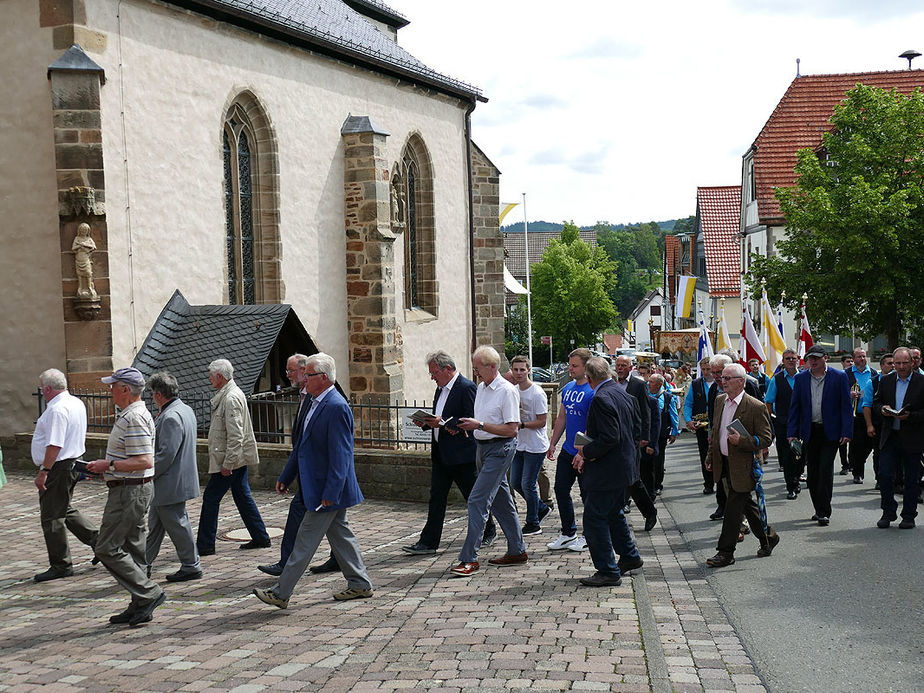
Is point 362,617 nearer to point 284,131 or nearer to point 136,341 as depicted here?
point 136,341

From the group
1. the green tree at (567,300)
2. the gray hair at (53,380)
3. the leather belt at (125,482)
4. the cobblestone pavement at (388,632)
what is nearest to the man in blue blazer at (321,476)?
the cobblestone pavement at (388,632)

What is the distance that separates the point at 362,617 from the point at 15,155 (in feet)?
36.1

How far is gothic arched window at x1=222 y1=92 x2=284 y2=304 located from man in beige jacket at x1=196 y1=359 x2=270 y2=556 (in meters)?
9.48

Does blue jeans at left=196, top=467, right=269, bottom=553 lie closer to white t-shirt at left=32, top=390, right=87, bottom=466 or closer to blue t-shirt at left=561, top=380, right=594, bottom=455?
white t-shirt at left=32, top=390, right=87, bottom=466

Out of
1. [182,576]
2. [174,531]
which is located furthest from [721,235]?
[174,531]

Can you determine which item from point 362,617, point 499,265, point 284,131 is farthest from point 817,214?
point 362,617

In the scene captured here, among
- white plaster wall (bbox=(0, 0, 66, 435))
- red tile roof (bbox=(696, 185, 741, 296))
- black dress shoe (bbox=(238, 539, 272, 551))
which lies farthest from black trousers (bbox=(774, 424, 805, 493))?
red tile roof (bbox=(696, 185, 741, 296))

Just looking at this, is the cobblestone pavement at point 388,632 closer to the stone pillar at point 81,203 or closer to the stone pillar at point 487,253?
the stone pillar at point 81,203

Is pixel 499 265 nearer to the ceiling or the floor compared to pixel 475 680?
nearer to the ceiling

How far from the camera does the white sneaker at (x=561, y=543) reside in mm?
9336

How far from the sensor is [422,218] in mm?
24531

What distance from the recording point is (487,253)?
2664 cm

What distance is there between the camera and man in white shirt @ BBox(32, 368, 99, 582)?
26.4 feet

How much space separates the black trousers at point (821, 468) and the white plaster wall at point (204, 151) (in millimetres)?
9783
